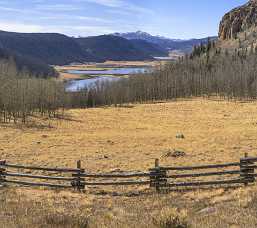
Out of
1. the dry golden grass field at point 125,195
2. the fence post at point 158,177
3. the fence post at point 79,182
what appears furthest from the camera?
the fence post at point 79,182

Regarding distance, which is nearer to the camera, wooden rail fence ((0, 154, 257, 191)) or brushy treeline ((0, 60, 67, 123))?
wooden rail fence ((0, 154, 257, 191))

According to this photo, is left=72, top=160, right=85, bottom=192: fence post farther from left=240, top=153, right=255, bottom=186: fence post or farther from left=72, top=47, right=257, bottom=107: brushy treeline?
left=72, top=47, right=257, bottom=107: brushy treeline

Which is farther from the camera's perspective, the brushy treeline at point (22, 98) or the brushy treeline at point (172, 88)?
the brushy treeline at point (172, 88)

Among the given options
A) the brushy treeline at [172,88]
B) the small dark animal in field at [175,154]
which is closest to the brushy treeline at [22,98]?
the small dark animal in field at [175,154]

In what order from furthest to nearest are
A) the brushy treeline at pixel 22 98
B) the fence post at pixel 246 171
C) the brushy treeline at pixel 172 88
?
the brushy treeline at pixel 172 88
the brushy treeline at pixel 22 98
the fence post at pixel 246 171

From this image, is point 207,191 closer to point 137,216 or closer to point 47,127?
point 137,216

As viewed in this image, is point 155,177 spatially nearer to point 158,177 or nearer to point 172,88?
point 158,177

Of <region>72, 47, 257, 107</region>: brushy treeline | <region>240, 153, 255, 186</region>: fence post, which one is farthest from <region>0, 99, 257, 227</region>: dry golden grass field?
<region>72, 47, 257, 107</region>: brushy treeline

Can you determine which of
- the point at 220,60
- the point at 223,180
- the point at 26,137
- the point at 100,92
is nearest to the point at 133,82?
the point at 100,92

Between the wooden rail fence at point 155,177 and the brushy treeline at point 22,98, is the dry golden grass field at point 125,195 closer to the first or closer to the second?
the wooden rail fence at point 155,177

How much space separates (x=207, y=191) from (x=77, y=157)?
11.0m

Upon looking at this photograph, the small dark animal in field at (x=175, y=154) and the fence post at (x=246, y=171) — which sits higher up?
the fence post at (x=246, y=171)

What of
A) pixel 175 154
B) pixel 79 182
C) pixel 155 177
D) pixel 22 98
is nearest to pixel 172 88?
pixel 22 98

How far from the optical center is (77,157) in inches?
1137
